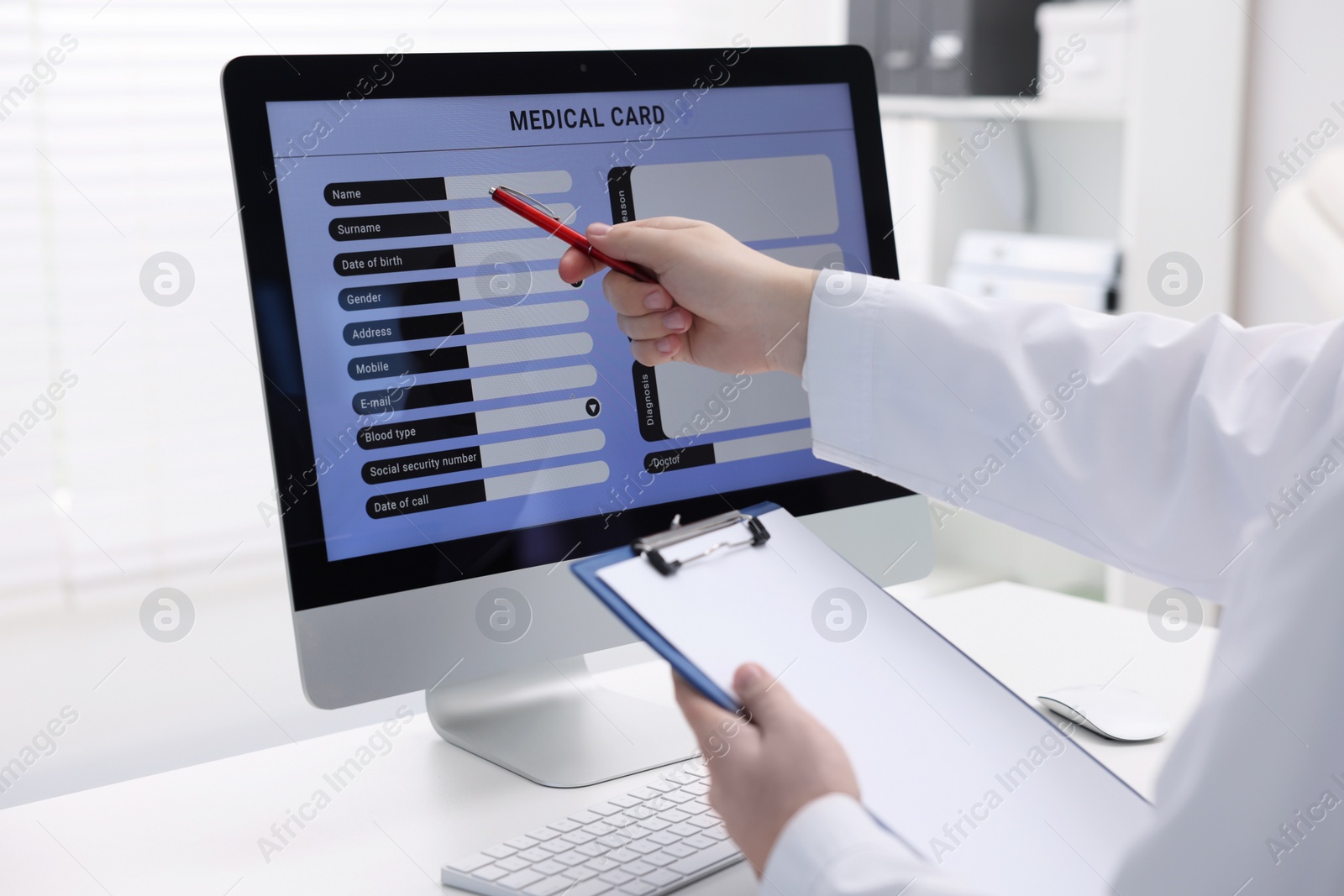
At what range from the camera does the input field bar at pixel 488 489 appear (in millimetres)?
790

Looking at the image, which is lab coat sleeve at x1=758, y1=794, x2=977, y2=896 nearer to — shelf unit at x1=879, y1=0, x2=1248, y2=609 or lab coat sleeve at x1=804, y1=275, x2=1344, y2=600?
lab coat sleeve at x1=804, y1=275, x2=1344, y2=600

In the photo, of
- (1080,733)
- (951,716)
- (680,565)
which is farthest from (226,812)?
(1080,733)

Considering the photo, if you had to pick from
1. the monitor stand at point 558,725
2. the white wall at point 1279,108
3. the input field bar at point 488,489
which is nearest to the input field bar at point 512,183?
the input field bar at point 488,489

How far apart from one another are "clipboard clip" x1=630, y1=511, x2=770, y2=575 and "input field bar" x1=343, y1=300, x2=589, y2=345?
0.22 metres

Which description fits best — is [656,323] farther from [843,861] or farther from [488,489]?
[843,861]

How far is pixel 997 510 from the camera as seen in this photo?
2.68ft

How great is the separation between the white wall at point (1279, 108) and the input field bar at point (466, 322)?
5.49ft

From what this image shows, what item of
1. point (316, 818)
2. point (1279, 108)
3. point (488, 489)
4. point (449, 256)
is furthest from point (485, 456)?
point (1279, 108)

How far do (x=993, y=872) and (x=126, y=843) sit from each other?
1.78 feet

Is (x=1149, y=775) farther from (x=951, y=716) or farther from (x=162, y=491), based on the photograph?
(x=162, y=491)

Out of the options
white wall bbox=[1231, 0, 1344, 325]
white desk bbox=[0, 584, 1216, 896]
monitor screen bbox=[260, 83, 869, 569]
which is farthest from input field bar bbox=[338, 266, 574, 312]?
white wall bbox=[1231, 0, 1344, 325]

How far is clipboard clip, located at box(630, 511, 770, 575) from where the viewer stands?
2.10 ft

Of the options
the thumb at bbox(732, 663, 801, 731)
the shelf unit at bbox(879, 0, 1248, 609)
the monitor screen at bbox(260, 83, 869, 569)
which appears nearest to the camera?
the thumb at bbox(732, 663, 801, 731)

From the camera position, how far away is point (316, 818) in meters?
0.74
